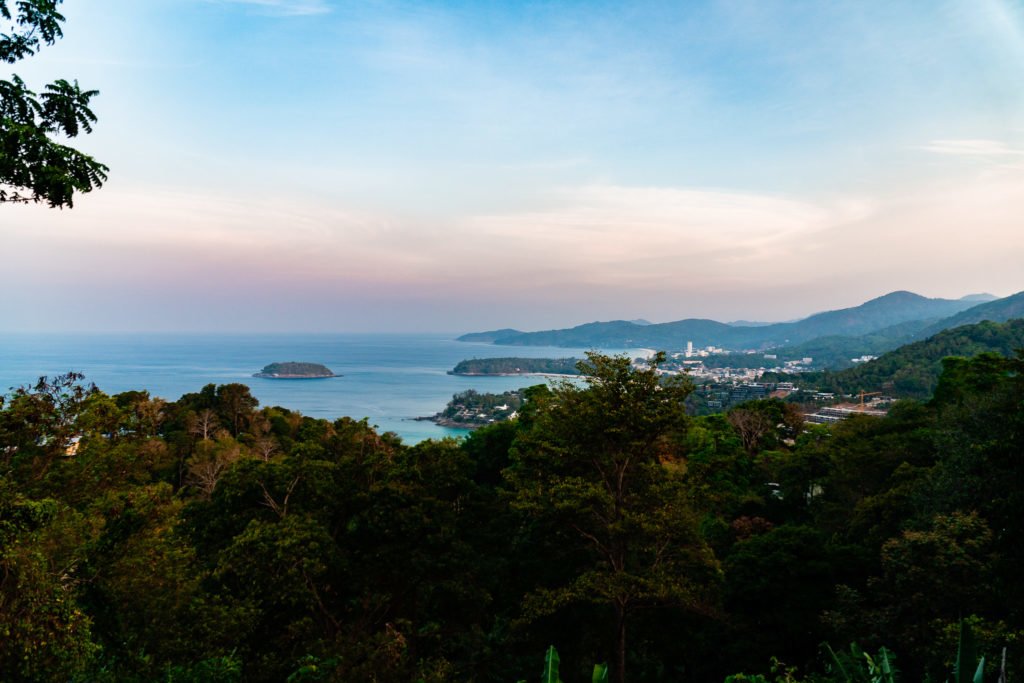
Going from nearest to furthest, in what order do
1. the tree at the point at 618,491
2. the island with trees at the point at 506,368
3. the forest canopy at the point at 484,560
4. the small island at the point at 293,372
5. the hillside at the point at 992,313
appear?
the forest canopy at the point at 484,560, the tree at the point at 618,491, the small island at the point at 293,372, the island with trees at the point at 506,368, the hillside at the point at 992,313

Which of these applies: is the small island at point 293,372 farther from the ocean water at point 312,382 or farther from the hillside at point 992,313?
the hillside at point 992,313

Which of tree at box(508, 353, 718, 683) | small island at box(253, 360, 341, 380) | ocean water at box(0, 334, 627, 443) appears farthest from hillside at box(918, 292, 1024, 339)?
tree at box(508, 353, 718, 683)

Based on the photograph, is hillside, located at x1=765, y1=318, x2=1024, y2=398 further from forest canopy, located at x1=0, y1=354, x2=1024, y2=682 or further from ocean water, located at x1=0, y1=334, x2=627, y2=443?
forest canopy, located at x1=0, y1=354, x2=1024, y2=682

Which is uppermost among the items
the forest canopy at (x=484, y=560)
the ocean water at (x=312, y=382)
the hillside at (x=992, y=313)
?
the hillside at (x=992, y=313)

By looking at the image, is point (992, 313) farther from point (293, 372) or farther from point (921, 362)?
point (293, 372)

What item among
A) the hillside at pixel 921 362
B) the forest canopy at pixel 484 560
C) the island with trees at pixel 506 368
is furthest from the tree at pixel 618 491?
the island with trees at pixel 506 368

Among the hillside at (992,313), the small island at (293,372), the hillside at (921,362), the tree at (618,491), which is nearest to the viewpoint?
the tree at (618,491)

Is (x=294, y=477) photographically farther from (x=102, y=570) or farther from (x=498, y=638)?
(x=498, y=638)
